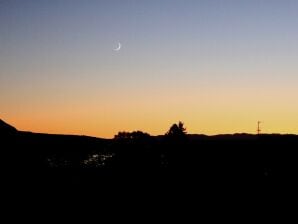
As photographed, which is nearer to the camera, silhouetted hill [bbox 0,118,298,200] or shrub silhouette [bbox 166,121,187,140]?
silhouetted hill [bbox 0,118,298,200]

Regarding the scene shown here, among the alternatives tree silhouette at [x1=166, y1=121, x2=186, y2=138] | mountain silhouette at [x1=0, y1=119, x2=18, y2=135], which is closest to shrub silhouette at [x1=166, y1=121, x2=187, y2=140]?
tree silhouette at [x1=166, y1=121, x2=186, y2=138]

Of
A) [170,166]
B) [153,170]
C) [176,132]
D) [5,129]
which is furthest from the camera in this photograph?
[176,132]

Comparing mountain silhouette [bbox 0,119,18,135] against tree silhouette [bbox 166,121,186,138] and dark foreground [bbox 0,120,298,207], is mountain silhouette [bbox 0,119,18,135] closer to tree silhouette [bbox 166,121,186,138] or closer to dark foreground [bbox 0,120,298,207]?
dark foreground [bbox 0,120,298,207]

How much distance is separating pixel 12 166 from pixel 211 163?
27.5 metres

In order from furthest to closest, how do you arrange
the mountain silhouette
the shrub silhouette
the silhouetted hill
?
the shrub silhouette
the silhouetted hill
the mountain silhouette

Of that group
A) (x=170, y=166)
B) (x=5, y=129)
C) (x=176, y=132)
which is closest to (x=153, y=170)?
(x=170, y=166)

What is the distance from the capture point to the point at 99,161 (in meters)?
49.3

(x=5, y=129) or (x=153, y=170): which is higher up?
(x=5, y=129)

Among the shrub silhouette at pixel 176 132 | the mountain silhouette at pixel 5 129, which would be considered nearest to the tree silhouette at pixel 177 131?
the shrub silhouette at pixel 176 132

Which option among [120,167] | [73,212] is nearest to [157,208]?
[73,212]

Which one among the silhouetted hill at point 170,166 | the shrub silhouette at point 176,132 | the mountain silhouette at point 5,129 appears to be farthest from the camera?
the shrub silhouette at point 176,132

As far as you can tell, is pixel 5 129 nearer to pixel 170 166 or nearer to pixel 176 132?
pixel 170 166

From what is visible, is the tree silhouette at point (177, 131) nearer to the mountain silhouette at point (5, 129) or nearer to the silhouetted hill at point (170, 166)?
the silhouetted hill at point (170, 166)

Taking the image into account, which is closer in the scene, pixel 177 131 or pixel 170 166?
pixel 170 166
